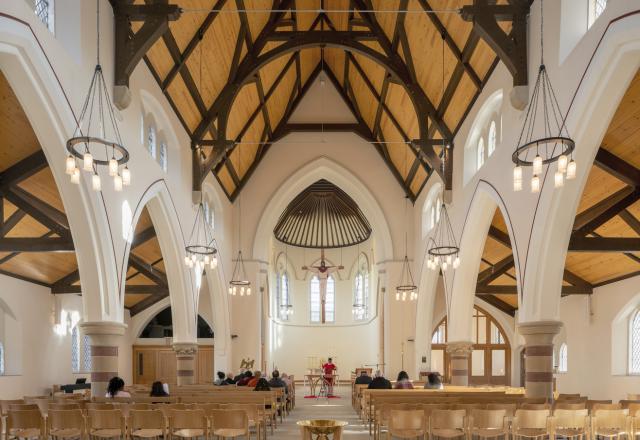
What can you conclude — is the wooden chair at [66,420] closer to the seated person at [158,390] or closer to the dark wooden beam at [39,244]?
the seated person at [158,390]

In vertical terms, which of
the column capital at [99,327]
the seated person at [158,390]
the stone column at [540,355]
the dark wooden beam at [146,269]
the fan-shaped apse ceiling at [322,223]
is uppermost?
the fan-shaped apse ceiling at [322,223]

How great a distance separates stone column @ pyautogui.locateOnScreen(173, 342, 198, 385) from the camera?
1803 cm

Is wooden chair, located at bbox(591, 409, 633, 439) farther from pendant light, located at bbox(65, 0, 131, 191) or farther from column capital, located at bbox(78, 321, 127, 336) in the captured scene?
column capital, located at bbox(78, 321, 127, 336)

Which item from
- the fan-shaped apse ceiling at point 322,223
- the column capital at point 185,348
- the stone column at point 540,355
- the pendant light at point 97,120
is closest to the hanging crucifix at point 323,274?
the fan-shaped apse ceiling at point 322,223

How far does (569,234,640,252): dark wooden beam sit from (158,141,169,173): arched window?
30.6 feet

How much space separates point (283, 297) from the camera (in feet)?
114

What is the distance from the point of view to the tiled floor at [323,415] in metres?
12.8

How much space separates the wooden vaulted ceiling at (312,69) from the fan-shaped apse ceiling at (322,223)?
8.24 m

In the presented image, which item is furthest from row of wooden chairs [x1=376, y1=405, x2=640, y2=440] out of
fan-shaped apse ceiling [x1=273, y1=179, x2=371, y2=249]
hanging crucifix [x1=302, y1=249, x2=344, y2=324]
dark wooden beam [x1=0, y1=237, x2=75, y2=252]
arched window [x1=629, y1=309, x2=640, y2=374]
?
fan-shaped apse ceiling [x1=273, y1=179, x2=371, y2=249]

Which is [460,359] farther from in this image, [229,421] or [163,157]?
[229,421]

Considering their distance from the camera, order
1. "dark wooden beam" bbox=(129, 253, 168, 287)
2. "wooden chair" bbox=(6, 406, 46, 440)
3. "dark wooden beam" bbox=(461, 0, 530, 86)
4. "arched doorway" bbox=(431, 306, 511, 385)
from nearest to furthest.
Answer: "wooden chair" bbox=(6, 406, 46, 440) < "dark wooden beam" bbox=(461, 0, 530, 86) < "dark wooden beam" bbox=(129, 253, 168, 287) < "arched doorway" bbox=(431, 306, 511, 385)

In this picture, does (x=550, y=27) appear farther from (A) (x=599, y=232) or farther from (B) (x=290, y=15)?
(B) (x=290, y=15)

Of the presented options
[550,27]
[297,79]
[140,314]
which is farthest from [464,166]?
[140,314]

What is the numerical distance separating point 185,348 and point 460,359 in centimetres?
768
